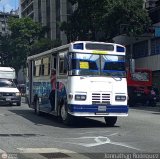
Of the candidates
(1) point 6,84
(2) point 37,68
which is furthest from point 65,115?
(1) point 6,84

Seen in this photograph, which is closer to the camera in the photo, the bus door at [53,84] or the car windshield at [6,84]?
the bus door at [53,84]

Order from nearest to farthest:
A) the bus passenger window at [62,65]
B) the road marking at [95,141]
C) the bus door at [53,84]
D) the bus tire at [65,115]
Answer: the road marking at [95,141]
the bus tire at [65,115]
the bus passenger window at [62,65]
the bus door at [53,84]

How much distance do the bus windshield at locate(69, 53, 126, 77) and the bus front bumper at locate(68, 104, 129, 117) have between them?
47.3 inches

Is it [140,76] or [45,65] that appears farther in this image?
[140,76]

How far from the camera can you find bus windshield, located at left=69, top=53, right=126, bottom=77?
17.2 metres

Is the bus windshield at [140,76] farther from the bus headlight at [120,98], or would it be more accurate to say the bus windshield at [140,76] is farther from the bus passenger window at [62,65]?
the bus headlight at [120,98]

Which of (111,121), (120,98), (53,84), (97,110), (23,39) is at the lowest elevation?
(111,121)

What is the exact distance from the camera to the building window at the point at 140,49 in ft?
161

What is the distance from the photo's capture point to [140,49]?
5059cm

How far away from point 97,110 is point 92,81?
1.09m

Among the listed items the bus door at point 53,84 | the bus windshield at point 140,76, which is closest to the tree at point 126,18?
the bus windshield at point 140,76

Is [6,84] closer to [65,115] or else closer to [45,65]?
[45,65]

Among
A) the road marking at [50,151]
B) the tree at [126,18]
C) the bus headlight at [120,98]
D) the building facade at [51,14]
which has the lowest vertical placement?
the road marking at [50,151]

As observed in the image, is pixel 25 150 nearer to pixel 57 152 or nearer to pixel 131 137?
pixel 57 152
